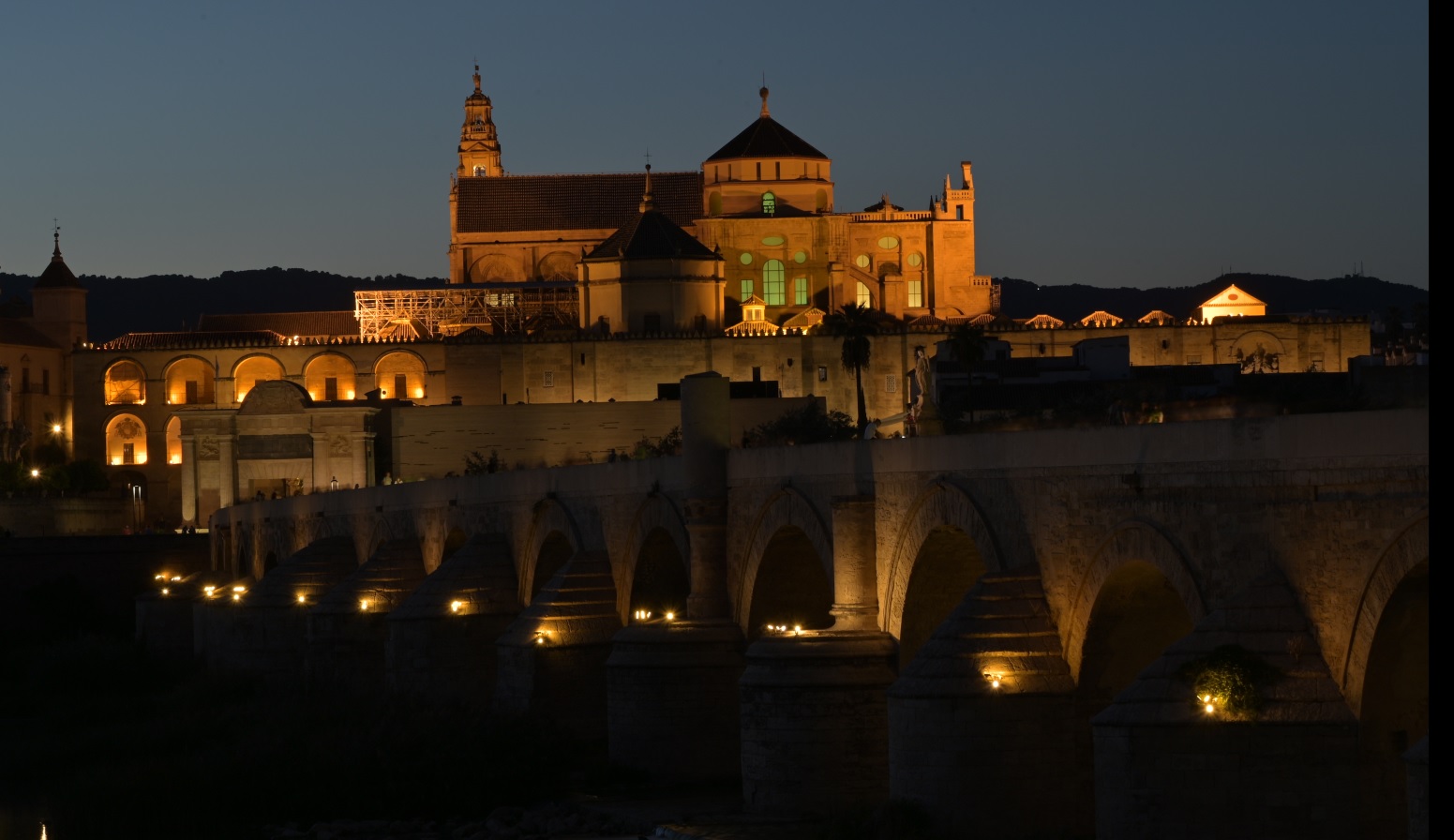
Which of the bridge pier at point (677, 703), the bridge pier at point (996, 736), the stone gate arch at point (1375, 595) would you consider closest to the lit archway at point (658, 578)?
the bridge pier at point (677, 703)

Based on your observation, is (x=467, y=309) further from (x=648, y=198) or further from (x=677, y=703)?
(x=677, y=703)

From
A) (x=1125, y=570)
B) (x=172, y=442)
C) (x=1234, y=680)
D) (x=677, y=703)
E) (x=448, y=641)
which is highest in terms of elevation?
(x=172, y=442)

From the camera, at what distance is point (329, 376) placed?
97.5 m

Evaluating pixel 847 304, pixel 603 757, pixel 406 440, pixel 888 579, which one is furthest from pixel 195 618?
pixel 847 304

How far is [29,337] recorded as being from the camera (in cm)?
9981

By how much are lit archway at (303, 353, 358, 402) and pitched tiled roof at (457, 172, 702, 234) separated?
1092 cm

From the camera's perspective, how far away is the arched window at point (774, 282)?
315 ft

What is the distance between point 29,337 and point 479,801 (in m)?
79.7

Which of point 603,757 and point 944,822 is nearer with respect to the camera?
point 944,822

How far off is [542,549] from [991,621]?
19959 millimetres

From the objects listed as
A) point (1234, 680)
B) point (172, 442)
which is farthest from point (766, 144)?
point (1234, 680)

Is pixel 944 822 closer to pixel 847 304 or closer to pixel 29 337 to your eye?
pixel 847 304

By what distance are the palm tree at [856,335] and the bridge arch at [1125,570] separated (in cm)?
5892

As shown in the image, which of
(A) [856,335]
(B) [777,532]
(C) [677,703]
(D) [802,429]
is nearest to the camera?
(C) [677,703]
